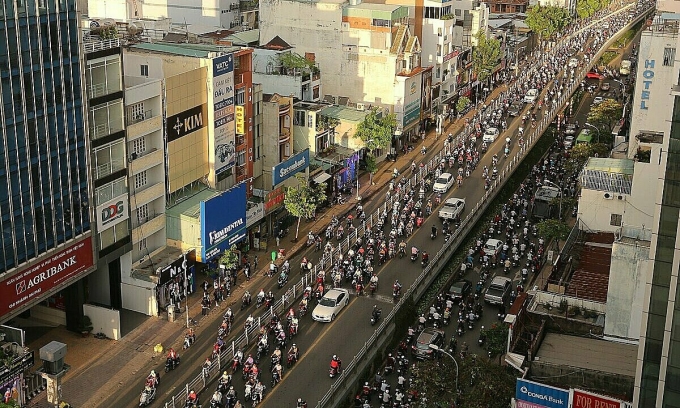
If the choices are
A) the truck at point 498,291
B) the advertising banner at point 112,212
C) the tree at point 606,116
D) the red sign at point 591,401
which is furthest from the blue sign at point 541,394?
the tree at point 606,116

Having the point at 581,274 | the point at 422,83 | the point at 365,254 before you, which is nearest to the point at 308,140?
the point at 365,254

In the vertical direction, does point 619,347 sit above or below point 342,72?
below

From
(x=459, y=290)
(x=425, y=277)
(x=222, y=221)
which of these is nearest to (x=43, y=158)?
A: (x=222, y=221)

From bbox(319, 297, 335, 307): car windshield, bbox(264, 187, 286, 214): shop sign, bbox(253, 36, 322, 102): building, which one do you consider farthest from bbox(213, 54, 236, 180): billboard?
bbox(253, 36, 322, 102): building

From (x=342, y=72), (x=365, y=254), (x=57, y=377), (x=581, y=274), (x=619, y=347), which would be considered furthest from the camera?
(x=342, y=72)

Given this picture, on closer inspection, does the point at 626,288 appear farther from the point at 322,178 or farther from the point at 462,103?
the point at 462,103

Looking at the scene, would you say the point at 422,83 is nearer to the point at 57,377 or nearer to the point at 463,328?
the point at 463,328

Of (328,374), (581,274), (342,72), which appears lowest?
(328,374)

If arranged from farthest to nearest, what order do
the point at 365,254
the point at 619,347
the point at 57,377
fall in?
the point at 365,254 < the point at 619,347 < the point at 57,377
